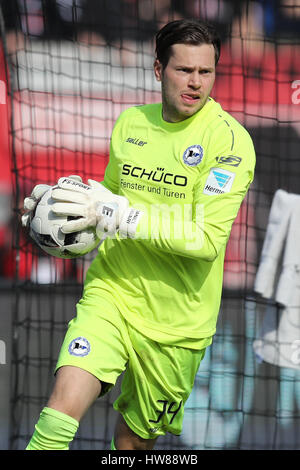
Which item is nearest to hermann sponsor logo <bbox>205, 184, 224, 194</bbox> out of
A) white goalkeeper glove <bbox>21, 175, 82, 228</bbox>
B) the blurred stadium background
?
white goalkeeper glove <bbox>21, 175, 82, 228</bbox>

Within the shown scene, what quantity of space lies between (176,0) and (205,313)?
435 centimetres

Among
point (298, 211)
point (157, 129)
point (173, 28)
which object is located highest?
point (173, 28)

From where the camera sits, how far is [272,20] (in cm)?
705

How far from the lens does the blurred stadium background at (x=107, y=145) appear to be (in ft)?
19.1

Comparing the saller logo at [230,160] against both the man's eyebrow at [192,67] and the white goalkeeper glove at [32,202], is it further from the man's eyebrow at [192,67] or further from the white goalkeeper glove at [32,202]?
the white goalkeeper glove at [32,202]

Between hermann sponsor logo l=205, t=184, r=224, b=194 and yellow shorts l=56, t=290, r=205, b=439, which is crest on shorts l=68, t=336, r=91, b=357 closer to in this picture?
yellow shorts l=56, t=290, r=205, b=439

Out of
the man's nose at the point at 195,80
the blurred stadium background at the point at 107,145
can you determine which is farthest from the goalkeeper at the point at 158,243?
the blurred stadium background at the point at 107,145

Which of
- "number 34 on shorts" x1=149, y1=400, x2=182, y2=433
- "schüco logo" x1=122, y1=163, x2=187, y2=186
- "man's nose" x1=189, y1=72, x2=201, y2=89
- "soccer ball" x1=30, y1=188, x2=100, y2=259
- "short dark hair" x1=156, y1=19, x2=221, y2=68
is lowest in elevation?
"number 34 on shorts" x1=149, y1=400, x2=182, y2=433

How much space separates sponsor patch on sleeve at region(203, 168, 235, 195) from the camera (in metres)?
3.70

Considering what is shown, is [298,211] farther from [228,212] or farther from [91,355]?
[91,355]
